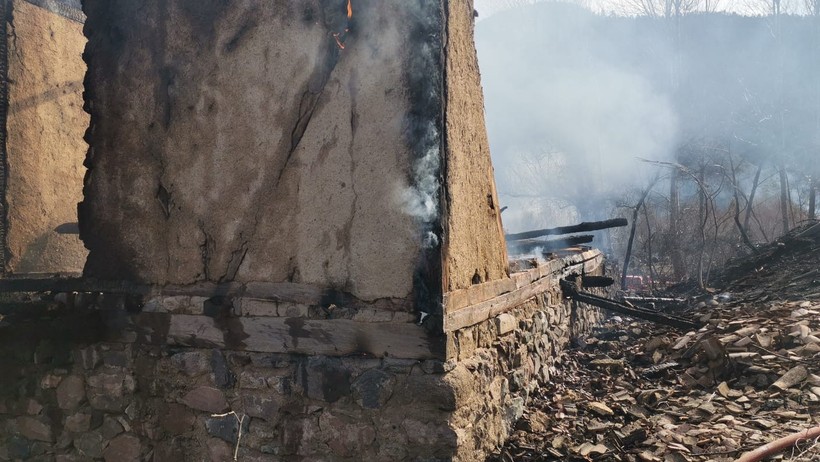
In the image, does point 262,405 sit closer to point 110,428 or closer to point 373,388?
point 373,388

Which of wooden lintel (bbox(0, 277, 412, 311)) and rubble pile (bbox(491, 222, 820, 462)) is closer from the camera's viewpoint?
wooden lintel (bbox(0, 277, 412, 311))

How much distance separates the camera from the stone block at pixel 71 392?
3.40 metres

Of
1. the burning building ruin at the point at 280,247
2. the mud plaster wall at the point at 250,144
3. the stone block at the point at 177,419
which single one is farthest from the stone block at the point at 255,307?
the stone block at the point at 177,419

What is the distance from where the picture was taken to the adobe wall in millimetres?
2729

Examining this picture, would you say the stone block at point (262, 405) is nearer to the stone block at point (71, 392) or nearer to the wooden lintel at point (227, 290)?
the wooden lintel at point (227, 290)

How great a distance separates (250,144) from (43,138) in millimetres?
3688

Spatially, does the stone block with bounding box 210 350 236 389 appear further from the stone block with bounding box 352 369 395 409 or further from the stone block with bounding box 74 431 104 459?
the stone block with bounding box 74 431 104 459

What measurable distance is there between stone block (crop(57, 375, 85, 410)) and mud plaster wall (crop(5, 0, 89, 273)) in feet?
8.25

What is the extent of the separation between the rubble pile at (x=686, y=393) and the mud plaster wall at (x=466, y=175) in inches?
42.9

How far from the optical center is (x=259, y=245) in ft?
9.90

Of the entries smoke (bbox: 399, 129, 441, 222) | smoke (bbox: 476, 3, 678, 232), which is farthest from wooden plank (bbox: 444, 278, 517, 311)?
smoke (bbox: 476, 3, 678, 232)

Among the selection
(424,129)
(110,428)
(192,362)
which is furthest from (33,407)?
(424,129)

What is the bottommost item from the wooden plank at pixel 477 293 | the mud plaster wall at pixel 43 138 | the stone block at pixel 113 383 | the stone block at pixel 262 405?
the stone block at pixel 262 405

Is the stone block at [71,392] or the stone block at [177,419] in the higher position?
the stone block at [71,392]
